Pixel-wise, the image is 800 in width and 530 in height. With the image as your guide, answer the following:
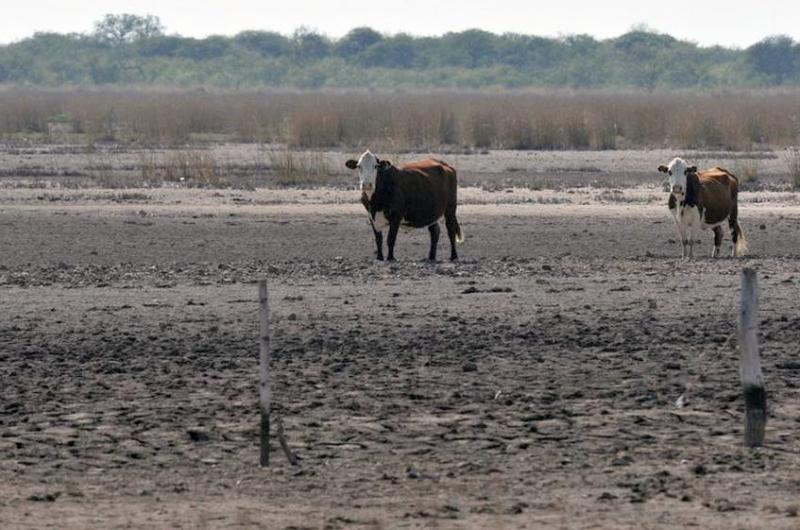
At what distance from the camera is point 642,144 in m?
46.1

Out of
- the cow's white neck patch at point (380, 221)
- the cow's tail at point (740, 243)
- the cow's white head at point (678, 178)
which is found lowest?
the cow's tail at point (740, 243)

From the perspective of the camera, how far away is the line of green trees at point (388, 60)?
117m

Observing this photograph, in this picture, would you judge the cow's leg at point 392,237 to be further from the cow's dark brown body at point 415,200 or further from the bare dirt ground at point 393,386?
the bare dirt ground at point 393,386

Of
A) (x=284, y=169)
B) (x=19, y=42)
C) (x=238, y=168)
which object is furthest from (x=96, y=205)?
(x=19, y=42)

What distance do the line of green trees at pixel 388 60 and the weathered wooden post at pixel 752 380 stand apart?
3954 inches

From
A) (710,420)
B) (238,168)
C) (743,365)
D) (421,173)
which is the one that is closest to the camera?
(743,365)

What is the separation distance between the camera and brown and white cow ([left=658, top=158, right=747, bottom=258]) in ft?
72.0

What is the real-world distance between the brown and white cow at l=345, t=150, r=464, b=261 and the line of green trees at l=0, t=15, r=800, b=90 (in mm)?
89397

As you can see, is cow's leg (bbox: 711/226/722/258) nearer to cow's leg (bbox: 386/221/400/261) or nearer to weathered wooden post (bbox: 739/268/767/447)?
cow's leg (bbox: 386/221/400/261)

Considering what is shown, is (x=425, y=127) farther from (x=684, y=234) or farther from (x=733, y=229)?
(x=684, y=234)

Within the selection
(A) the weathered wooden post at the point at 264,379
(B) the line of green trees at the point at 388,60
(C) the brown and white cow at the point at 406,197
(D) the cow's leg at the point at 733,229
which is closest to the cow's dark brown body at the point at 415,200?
(C) the brown and white cow at the point at 406,197

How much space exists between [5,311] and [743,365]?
7799 millimetres

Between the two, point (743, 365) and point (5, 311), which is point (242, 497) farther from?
point (5, 311)

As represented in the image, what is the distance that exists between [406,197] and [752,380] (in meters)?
11.0
